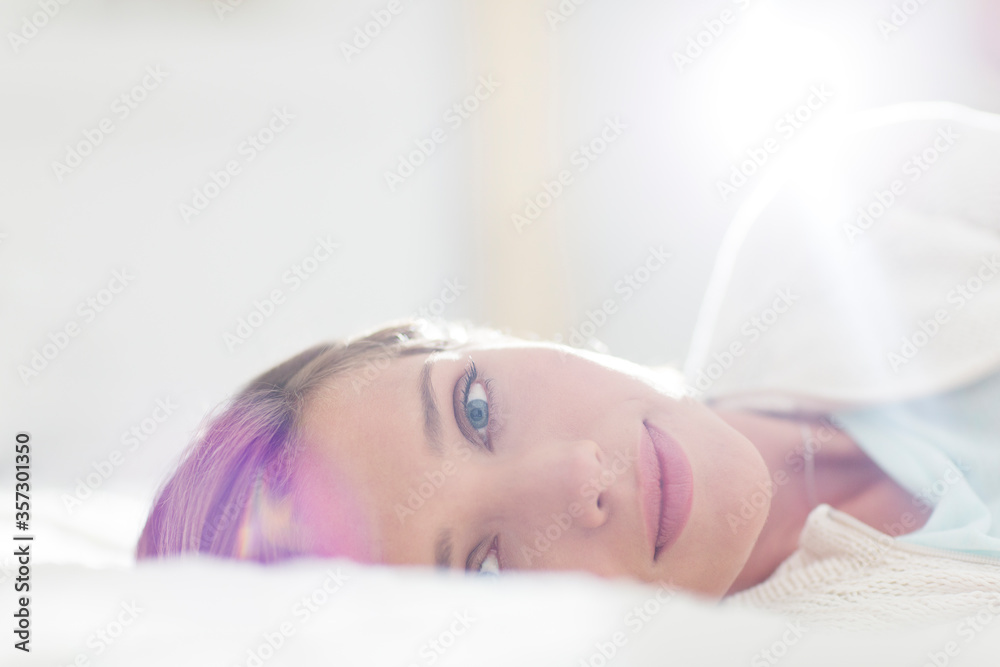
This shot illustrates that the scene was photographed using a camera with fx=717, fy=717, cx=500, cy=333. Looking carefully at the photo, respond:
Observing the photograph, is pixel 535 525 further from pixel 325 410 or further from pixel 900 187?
pixel 900 187

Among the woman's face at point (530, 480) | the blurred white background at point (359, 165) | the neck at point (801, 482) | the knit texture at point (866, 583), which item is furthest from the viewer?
the blurred white background at point (359, 165)

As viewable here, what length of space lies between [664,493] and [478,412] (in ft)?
0.72

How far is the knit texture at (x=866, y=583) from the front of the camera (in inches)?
24.1

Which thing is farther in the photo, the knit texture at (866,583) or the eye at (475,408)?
the eye at (475,408)

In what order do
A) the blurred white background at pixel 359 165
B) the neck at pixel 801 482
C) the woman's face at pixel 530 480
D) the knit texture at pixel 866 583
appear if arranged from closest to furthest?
1. the knit texture at pixel 866 583
2. the woman's face at pixel 530 480
3. the neck at pixel 801 482
4. the blurred white background at pixel 359 165

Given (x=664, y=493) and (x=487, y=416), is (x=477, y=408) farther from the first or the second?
(x=664, y=493)

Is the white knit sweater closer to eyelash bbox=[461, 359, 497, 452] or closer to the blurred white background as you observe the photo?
eyelash bbox=[461, 359, 497, 452]

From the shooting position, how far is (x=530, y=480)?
0.73 m

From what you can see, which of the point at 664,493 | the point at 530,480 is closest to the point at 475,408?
the point at 530,480

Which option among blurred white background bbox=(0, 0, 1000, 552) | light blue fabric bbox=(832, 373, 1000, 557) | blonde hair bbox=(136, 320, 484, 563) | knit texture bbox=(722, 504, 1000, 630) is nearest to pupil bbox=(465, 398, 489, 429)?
blonde hair bbox=(136, 320, 484, 563)

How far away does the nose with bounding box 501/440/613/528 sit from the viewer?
27.8 inches

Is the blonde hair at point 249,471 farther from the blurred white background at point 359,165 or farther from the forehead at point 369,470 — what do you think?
the blurred white background at point 359,165

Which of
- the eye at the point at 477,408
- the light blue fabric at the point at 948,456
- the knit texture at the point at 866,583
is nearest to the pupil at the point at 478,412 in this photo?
the eye at the point at 477,408

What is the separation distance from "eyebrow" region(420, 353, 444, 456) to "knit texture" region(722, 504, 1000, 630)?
369 mm
